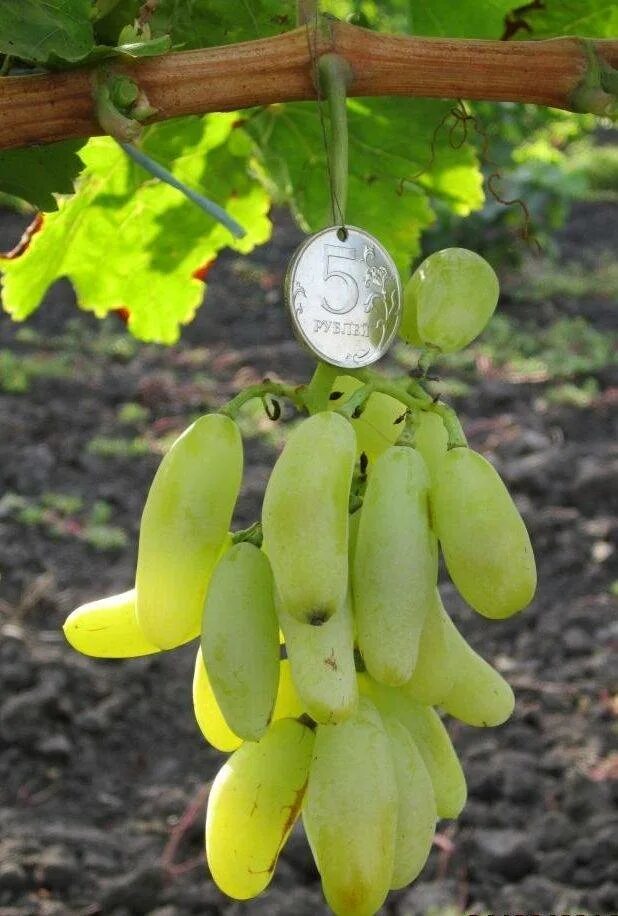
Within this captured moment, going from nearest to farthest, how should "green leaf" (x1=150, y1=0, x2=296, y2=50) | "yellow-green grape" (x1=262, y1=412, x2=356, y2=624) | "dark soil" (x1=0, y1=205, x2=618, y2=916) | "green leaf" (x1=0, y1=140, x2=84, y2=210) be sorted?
"yellow-green grape" (x1=262, y1=412, x2=356, y2=624) → "green leaf" (x1=0, y1=140, x2=84, y2=210) → "green leaf" (x1=150, y1=0, x2=296, y2=50) → "dark soil" (x1=0, y1=205, x2=618, y2=916)

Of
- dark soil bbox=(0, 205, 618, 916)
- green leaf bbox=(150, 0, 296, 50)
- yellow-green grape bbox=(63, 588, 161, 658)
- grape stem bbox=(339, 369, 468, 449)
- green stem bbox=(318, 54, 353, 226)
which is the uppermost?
green stem bbox=(318, 54, 353, 226)

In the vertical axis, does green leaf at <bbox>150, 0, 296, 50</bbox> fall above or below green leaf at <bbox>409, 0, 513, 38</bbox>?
above

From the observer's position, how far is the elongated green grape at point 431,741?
0.93 m

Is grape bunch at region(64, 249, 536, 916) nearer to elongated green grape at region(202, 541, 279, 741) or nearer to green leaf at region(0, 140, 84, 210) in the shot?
elongated green grape at region(202, 541, 279, 741)

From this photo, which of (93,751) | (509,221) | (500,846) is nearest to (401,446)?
(500,846)

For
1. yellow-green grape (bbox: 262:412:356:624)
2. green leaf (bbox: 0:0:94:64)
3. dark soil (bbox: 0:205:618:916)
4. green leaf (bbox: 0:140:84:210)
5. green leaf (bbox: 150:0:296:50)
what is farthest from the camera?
dark soil (bbox: 0:205:618:916)

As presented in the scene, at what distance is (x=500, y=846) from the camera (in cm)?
239

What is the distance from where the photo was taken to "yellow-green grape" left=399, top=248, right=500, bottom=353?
0.93 metres

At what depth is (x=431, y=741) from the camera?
3.14 feet

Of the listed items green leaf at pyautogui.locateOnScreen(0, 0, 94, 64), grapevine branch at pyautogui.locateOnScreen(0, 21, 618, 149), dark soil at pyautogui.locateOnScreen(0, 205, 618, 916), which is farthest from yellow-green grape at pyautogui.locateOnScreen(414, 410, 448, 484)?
dark soil at pyautogui.locateOnScreen(0, 205, 618, 916)

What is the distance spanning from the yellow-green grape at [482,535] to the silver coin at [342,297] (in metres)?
0.10

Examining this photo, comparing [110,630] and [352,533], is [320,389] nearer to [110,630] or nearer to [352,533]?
[352,533]

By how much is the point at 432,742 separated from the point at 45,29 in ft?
1.85

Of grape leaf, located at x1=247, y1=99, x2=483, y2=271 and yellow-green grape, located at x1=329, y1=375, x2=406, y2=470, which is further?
grape leaf, located at x1=247, y1=99, x2=483, y2=271
